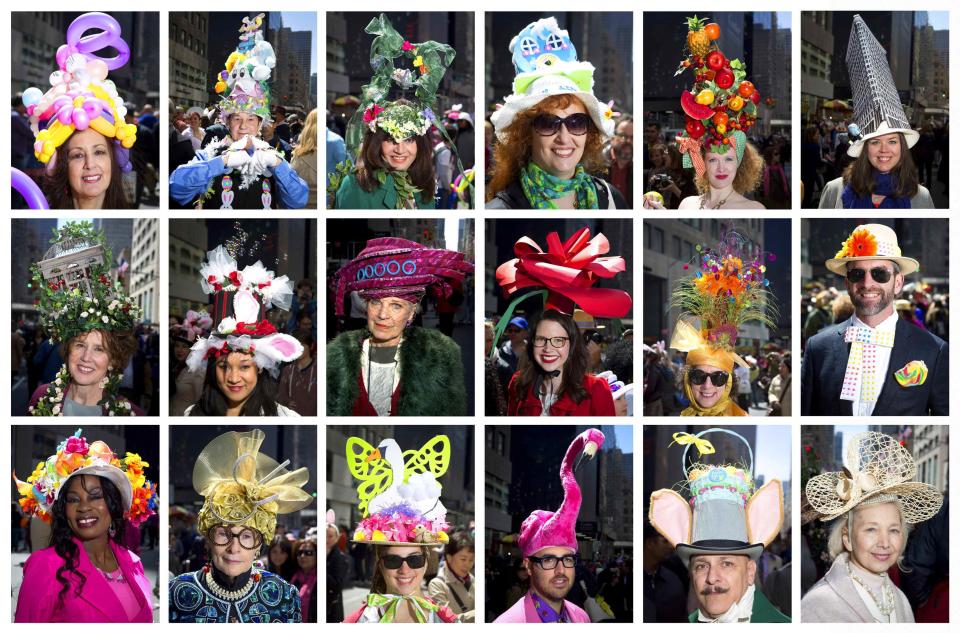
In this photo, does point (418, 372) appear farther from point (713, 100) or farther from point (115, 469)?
point (713, 100)

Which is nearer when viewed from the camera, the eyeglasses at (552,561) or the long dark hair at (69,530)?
the eyeglasses at (552,561)

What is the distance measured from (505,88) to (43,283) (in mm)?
2640

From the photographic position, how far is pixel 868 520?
891 cm

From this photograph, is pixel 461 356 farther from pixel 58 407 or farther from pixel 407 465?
pixel 58 407

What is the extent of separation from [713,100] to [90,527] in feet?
13.0

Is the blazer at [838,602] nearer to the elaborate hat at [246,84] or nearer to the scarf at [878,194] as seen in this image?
the scarf at [878,194]

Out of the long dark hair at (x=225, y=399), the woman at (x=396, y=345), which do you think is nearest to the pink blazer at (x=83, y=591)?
the long dark hair at (x=225, y=399)

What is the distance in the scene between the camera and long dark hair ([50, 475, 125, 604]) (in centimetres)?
894

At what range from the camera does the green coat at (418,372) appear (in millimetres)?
8828

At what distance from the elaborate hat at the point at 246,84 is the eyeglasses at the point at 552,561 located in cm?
270

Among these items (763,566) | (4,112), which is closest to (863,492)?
(763,566)

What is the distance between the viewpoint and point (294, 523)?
891 centimetres

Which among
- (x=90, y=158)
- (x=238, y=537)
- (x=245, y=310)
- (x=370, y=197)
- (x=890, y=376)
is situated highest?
(x=90, y=158)

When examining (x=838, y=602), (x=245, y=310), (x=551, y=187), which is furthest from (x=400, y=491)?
(x=838, y=602)
